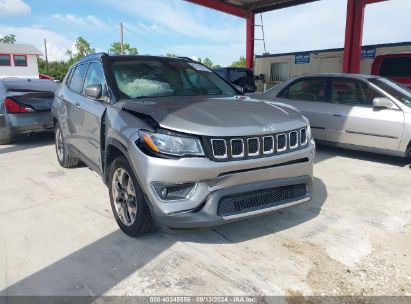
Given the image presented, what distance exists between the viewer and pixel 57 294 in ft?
8.57

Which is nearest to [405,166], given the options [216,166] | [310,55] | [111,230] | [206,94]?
[206,94]

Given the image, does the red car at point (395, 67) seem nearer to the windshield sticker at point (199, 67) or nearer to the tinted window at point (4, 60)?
the windshield sticker at point (199, 67)

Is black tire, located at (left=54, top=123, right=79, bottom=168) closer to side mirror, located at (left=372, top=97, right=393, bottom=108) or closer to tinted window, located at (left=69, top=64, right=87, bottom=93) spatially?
tinted window, located at (left=69, top=64, right=87, bottom=93)

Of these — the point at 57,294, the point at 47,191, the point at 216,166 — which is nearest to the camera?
the point at 57,294

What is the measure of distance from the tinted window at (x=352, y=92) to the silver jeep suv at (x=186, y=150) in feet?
10.8

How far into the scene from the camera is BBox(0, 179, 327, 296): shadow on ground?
2.69 m

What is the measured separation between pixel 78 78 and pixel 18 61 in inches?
1943

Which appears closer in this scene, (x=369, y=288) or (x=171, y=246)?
(x=369, y=288)

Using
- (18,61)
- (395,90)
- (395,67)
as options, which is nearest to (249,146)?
(395,90)

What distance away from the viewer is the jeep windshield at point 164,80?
12.8ft

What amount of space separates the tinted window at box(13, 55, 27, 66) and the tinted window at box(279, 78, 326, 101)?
48628 millimetres

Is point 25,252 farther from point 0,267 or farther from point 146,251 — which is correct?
point 146,251

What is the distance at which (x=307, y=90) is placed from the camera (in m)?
7.25

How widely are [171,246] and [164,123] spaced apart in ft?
3.62
